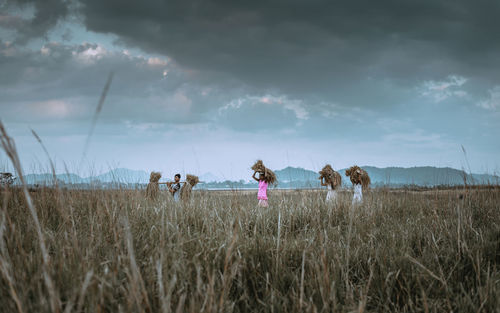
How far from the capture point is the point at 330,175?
790 cm

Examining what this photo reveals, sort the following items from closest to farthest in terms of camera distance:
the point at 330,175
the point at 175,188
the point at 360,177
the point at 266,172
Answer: the point at 360,177, the point at 330,175, the point at 266,172, the point at 175,188

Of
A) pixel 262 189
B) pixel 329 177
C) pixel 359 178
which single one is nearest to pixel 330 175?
pixel 329 177

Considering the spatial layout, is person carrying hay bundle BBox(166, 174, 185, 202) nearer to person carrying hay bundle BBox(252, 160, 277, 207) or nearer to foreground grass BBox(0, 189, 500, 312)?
person carrying hay bundle BBox(252, 160, 277, 207)

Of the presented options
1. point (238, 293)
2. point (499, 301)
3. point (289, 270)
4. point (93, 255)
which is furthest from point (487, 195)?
point (93, 255)

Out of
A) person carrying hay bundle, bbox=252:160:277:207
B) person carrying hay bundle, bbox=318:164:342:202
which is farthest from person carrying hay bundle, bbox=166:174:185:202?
person carrying hay bundle, bbox=318:164:342:202

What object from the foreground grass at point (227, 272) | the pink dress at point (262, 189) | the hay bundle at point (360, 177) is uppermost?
the hay bundle at point (360, 177)

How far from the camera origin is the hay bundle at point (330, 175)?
764cm

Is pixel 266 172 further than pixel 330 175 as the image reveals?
Yes

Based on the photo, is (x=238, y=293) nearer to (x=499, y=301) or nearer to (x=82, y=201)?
(x=499, y=301)

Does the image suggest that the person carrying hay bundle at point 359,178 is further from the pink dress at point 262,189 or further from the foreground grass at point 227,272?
the foreground grass at point 227,272

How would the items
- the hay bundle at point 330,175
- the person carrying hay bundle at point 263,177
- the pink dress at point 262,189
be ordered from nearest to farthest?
1. the hay bundle at point 330,175
2. the pink dress at point 262,189
3. the person carrying hay bundle at point 263,177

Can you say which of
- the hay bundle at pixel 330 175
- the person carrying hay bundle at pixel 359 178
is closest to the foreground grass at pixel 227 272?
the hay bundle at pixel 330 175

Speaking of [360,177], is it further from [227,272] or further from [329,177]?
[227,272]

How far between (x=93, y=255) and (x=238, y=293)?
44.4 inches
